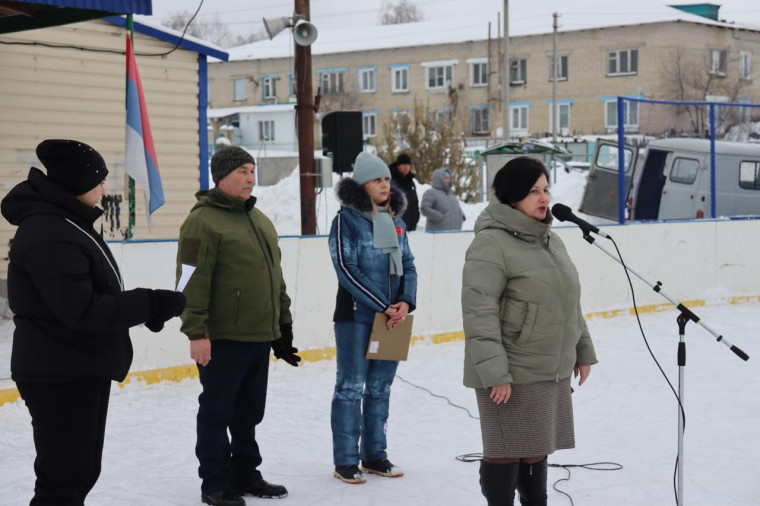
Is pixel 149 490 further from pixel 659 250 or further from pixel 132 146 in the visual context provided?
pixel 659 250

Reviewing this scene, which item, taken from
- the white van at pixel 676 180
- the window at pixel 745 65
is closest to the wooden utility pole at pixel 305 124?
the white van at pixel 676 180

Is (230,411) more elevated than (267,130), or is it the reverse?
(267,130)

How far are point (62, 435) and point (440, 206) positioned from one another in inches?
336

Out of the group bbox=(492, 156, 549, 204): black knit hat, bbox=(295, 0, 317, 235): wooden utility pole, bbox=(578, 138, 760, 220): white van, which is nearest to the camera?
bbox=(492, 156, 549, 204): black knit hat

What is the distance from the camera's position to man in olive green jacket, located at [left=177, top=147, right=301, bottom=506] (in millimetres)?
4324

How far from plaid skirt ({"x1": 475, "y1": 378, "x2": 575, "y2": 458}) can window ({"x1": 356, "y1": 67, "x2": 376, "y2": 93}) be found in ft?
157

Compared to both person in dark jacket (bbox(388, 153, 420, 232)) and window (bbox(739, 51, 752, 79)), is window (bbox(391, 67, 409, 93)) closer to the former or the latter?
window (bbox(739, 51, 752, 79))

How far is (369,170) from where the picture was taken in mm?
4895

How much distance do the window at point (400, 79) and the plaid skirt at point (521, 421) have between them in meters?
47.2

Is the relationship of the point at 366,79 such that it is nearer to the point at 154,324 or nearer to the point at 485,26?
the point at 485,26

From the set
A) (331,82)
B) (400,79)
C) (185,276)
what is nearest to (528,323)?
(185,276)

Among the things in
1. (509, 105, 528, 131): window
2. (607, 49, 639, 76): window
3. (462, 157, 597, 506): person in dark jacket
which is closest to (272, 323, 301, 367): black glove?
(462, 157, 597, 506): person in dark jacket

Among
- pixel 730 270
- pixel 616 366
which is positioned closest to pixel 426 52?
pixel 730 270

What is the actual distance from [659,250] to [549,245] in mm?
7759
